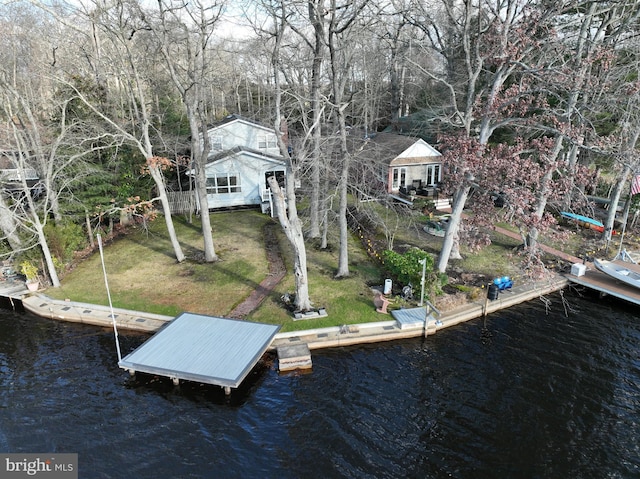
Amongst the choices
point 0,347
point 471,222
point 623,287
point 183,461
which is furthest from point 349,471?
point 623,287

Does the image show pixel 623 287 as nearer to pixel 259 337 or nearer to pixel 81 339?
pixel 259 337

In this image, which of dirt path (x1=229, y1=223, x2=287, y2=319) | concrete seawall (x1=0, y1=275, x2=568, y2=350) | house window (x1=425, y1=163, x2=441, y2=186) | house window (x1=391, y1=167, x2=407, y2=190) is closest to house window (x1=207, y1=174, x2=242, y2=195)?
dirt path (x1=229, y1=223, x2=287, y2=319)

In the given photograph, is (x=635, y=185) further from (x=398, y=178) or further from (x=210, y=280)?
(x=210, y=280)

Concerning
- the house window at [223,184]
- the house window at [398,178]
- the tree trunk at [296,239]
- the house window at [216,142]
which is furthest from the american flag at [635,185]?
the house window at [216,142]

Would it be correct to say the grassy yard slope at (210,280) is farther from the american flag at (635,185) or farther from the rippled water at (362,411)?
the american flag at (635,185)

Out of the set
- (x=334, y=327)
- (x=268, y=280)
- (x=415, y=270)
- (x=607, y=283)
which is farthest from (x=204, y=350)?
(x=607, y=283)

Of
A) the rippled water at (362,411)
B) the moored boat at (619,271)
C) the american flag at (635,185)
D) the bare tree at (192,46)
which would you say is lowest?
the rippled water at (362,411)

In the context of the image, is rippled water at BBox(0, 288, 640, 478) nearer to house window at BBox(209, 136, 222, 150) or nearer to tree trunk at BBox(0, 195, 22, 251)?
tree trunk at BBox(0, 195, 22, 251)
